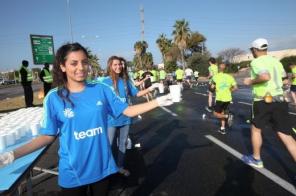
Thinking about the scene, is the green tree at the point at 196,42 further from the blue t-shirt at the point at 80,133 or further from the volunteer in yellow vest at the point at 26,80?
the blue t-shirt at the point at 80,133

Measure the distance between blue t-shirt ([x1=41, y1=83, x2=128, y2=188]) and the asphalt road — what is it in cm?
233

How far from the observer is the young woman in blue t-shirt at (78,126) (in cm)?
274

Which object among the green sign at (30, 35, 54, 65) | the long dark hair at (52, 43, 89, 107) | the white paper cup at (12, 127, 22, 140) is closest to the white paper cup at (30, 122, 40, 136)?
the white paper cup at (12, 127, 22, 140)

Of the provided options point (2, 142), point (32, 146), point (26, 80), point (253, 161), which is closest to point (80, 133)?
point (32, 146)

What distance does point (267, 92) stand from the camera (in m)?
5.30

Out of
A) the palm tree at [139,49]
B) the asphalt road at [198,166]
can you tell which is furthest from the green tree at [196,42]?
the asphalt road at [198,166]

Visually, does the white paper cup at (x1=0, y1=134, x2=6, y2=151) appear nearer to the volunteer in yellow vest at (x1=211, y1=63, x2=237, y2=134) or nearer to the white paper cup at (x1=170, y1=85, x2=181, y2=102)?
the white paper cup at (x1=170, y1=85, x2=181, y2=102)

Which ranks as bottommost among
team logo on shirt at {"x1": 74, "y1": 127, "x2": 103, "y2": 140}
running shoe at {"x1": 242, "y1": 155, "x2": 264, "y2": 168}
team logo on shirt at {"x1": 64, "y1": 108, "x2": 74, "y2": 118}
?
running shoe at {"x1": 242, "y1": 155, "x2": 264, "y2": 168}

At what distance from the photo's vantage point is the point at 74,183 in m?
2.76

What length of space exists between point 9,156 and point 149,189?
2.98 m

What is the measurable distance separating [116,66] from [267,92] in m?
2.43

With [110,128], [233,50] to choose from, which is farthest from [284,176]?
[233,50]

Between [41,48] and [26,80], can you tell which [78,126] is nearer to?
[26,80]

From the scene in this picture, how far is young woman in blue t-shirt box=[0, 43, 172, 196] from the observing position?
8.98 ft
